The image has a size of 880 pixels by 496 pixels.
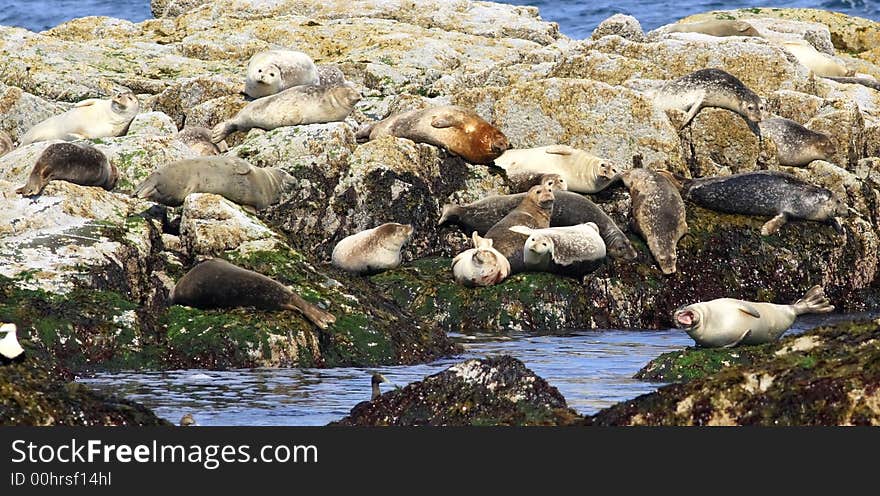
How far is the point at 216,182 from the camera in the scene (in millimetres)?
14734

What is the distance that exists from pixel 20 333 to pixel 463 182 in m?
6.87

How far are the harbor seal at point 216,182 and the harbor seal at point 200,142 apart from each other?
1.39 metres

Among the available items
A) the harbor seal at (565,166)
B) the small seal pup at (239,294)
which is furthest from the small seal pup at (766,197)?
the small seal pup at (239,294)

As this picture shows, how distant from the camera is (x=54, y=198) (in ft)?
42.6

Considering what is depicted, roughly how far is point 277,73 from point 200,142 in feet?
6.84

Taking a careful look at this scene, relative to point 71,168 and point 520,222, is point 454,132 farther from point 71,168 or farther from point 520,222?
point 71,168

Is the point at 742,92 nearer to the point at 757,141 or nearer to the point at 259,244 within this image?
the point at 757,141

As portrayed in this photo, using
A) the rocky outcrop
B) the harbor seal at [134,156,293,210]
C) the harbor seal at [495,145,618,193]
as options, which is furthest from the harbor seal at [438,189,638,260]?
the rocky outcrop

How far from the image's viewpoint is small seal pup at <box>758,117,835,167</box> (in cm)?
1819

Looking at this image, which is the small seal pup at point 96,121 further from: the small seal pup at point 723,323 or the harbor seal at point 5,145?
the small seal pup at point 723,323

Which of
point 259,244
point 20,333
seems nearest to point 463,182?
point 259,244

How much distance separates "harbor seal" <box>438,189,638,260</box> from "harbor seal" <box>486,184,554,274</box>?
0.63 ft

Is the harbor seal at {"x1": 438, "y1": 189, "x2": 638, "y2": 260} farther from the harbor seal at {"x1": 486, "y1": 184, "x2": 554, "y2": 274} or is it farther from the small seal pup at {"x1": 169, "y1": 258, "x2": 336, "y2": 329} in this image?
the small seal pup at {"x1": 169, "y1": 258, "x2": 336, "y2": 329}

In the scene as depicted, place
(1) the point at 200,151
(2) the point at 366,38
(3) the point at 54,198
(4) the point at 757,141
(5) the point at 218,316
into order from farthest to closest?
(2) the point at 366,38, (4) the point at 757,141, (1) the point at 200,151, (3) the point at 54,198, (5) the point at 218,316
